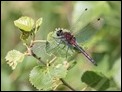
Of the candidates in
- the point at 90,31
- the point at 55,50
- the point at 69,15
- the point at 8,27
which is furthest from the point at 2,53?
the point at 55,50

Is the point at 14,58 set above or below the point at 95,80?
above

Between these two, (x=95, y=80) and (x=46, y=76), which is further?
(x=95, y=80)

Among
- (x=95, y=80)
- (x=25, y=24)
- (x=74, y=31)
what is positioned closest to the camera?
(x=25, y=24)

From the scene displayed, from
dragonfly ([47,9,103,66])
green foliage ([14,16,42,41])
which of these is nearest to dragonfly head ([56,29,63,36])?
dragonfly ([47,9,103,66])

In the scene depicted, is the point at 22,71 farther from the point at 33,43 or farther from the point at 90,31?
the point at 33,43

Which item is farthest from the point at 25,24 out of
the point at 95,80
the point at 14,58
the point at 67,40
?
the point at 95,80

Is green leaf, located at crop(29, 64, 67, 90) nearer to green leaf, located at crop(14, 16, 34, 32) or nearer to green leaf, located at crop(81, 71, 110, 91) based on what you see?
green leaf, located at crop(14, 16, 34, 32)

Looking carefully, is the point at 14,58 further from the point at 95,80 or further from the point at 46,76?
the point at 95,80
